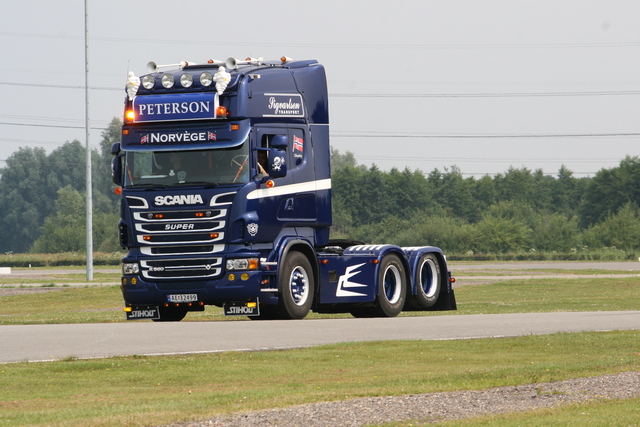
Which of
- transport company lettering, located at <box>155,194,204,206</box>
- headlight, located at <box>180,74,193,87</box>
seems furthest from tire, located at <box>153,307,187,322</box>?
headlight, located at <box>180,74,193,87</box>

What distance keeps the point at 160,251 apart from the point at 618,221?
70448 millimetres

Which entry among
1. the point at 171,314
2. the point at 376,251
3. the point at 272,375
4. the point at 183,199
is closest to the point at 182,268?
the point at 183,199

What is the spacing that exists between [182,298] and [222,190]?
198 centimetres

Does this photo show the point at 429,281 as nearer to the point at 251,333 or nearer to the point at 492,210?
the point at 251,333

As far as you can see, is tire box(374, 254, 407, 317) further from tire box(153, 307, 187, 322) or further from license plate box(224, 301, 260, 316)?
tire box(153, 307, 187, 322)

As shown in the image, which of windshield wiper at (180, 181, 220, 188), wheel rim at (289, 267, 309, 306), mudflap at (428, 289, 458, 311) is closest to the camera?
windshield wiper at (180, 181, 220, 188)

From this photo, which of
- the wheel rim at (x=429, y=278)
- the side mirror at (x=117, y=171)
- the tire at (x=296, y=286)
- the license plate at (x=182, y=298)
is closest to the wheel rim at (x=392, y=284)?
the wheel rim at (x=429, y=278)

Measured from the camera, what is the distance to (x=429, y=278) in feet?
70.8

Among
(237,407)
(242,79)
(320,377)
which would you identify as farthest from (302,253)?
(237,407)

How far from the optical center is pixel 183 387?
10781mm

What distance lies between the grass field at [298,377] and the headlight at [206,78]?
5836 mm

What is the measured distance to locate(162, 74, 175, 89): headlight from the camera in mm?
18266

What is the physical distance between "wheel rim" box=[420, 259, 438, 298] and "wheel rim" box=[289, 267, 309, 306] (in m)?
3.36

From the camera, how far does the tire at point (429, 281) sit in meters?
21.3
